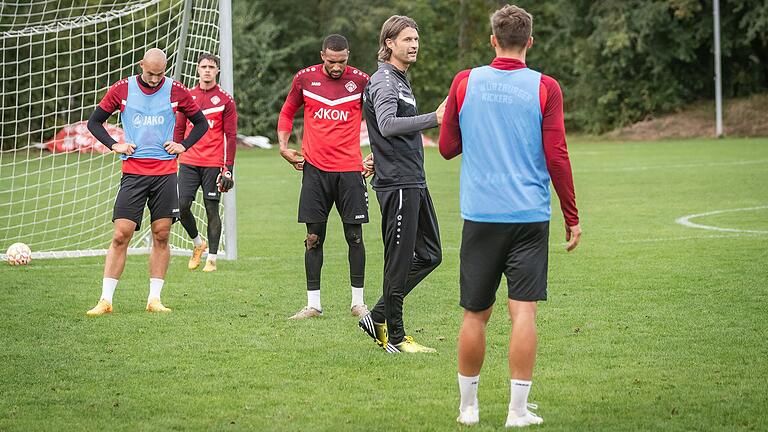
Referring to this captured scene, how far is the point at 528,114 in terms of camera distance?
5.10 metres

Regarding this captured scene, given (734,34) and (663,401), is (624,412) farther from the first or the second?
(734,34)

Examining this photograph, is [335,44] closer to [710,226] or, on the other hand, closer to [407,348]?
[407,348]

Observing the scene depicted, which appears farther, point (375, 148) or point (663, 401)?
point (375, 148)

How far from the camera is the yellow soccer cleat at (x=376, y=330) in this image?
23.9 ft

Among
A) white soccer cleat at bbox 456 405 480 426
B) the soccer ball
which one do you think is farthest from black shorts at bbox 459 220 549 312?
the soccer ball

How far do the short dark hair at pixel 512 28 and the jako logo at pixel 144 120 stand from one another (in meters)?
4.18

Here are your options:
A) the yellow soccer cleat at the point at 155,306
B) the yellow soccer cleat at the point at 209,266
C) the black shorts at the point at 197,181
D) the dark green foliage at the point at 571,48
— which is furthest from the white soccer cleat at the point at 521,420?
the dark green foliage at the point at 571,48

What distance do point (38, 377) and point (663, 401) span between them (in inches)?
140

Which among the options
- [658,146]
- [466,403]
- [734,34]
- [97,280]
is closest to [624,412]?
[466,403]

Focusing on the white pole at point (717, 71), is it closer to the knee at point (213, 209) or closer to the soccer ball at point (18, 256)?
the knee at point (213, 209)

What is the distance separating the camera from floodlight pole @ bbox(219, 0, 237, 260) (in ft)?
38.3

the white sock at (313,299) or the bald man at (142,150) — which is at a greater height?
the bald man at (142,150)

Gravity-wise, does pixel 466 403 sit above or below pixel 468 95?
below

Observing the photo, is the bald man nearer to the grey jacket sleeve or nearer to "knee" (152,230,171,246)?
"knee" (152,230,171,246)
